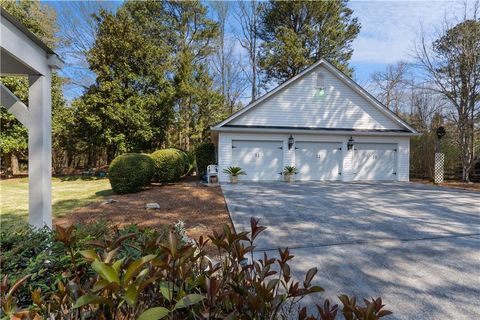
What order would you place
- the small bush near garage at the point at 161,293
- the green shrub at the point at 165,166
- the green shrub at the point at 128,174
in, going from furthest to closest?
1. the green shrub at the point at 165,166
2. the green shrub at the point at 128,174
3. the small bush near garage at the point at 161,293

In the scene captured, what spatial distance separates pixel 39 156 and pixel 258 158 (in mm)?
10188

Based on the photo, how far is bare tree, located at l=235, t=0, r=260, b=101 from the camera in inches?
938

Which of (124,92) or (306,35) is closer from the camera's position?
(124,92)

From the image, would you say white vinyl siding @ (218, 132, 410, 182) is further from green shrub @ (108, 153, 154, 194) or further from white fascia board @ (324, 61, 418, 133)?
green shrub @ (108, 153, 154, 194)

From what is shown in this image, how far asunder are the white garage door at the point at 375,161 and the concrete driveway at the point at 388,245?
17.7ft

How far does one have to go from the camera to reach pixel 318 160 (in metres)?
13.1

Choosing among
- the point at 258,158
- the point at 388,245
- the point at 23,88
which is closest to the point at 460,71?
the point at 258,158

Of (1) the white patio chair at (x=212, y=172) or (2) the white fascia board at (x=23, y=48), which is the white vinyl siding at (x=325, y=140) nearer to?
(1) the white patio chair at (x=212, y=172)

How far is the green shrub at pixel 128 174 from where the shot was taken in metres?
9.45

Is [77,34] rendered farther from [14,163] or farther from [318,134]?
[318,134]

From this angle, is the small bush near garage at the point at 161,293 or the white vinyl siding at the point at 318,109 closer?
the small bush near garage at the point at 161,293

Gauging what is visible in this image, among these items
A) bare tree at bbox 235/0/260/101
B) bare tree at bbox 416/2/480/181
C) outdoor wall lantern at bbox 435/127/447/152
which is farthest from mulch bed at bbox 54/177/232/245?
bare tree at bbox 235/0/260/101

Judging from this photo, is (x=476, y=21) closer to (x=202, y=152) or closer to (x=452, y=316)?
(x=202, y=152)

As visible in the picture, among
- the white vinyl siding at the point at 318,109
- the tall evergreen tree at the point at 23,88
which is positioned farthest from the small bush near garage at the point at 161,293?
the tall evergreen tree at the point at 23,88
